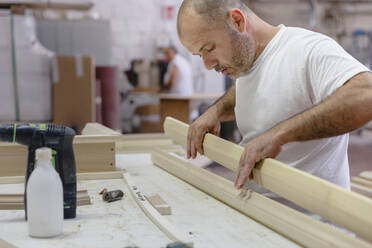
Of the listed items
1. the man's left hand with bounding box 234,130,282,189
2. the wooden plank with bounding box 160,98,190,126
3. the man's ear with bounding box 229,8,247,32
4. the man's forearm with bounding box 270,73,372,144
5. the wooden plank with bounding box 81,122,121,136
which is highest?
the man's ear with bounding box 229,8,247,32

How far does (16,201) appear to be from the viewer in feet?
5.15

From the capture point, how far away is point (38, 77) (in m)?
4.82

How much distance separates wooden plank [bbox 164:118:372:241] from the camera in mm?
1080

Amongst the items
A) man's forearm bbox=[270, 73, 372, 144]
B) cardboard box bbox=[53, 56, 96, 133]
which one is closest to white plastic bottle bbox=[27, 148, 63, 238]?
man's forearm bbox=[270, 73, 372, 144]

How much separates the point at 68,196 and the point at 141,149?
1.35m

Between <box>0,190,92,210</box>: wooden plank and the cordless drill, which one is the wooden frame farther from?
the cordless drill

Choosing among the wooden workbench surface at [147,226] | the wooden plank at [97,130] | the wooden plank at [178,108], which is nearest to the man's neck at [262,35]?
the wooden workbench surface at [147,226]

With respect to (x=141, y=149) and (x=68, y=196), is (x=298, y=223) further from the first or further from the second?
(x=141, y=149)

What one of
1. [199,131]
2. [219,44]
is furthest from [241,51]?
[199,131]

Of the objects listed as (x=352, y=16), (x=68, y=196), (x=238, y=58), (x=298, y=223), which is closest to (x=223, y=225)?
(x=298, y=223)

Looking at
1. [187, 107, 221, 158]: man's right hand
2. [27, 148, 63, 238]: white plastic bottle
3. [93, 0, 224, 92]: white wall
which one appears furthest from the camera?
[93, 0, 224, 92]: white wall

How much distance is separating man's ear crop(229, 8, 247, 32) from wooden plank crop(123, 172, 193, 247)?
2.33ft

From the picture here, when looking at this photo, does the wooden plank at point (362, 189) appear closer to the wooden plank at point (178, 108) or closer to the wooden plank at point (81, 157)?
the wooden plank at point (81, 157)

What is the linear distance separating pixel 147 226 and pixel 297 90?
2.51 ft
